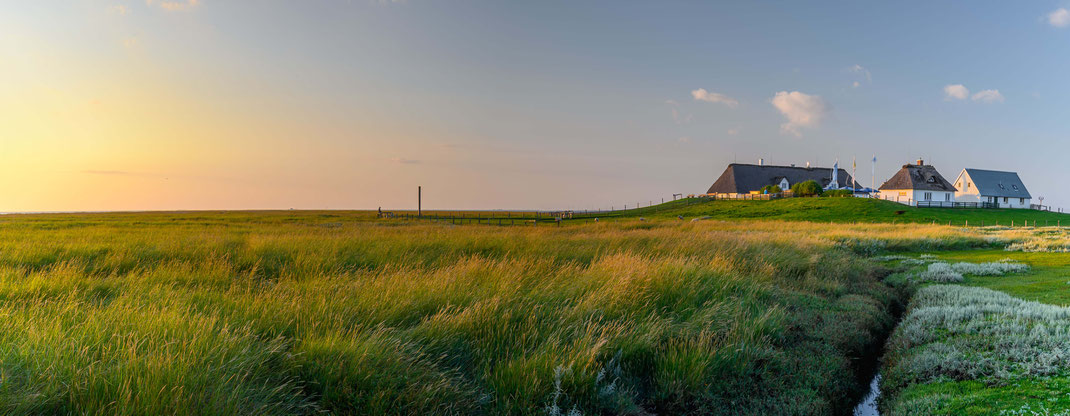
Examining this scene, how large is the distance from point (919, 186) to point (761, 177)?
2103 cm

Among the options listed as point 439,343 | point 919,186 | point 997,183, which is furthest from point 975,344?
point 997,183

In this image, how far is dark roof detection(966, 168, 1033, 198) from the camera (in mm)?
64562

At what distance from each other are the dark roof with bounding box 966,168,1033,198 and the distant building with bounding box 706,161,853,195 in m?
16.7

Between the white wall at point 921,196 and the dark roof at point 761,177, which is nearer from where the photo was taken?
the white wall at point 921,196

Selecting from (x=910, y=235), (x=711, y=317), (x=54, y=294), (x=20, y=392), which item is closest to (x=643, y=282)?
(x=711, y=317)

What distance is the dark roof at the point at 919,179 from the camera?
63375 millimetres

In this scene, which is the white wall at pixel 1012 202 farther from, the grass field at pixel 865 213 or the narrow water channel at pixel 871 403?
the narrow water channel at pixel 871 403

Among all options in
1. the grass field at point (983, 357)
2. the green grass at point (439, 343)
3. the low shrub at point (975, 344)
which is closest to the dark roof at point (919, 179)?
the grass field at point (983, 357)

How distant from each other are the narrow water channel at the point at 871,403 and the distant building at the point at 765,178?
73.4 metres

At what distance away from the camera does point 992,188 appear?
6494 centimetres

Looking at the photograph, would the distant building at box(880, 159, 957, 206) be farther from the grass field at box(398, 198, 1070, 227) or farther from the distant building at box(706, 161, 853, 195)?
the grass field at box(398, 198, 1070, 227)

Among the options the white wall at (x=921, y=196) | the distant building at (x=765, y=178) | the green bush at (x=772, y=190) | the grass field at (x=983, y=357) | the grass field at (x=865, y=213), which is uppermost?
the distant building at (x=765, y=178)

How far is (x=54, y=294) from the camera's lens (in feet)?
23.2

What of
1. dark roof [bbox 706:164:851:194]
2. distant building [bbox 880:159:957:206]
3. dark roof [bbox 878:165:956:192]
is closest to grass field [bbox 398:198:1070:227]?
distant building [bbox 880:159:957:206]
